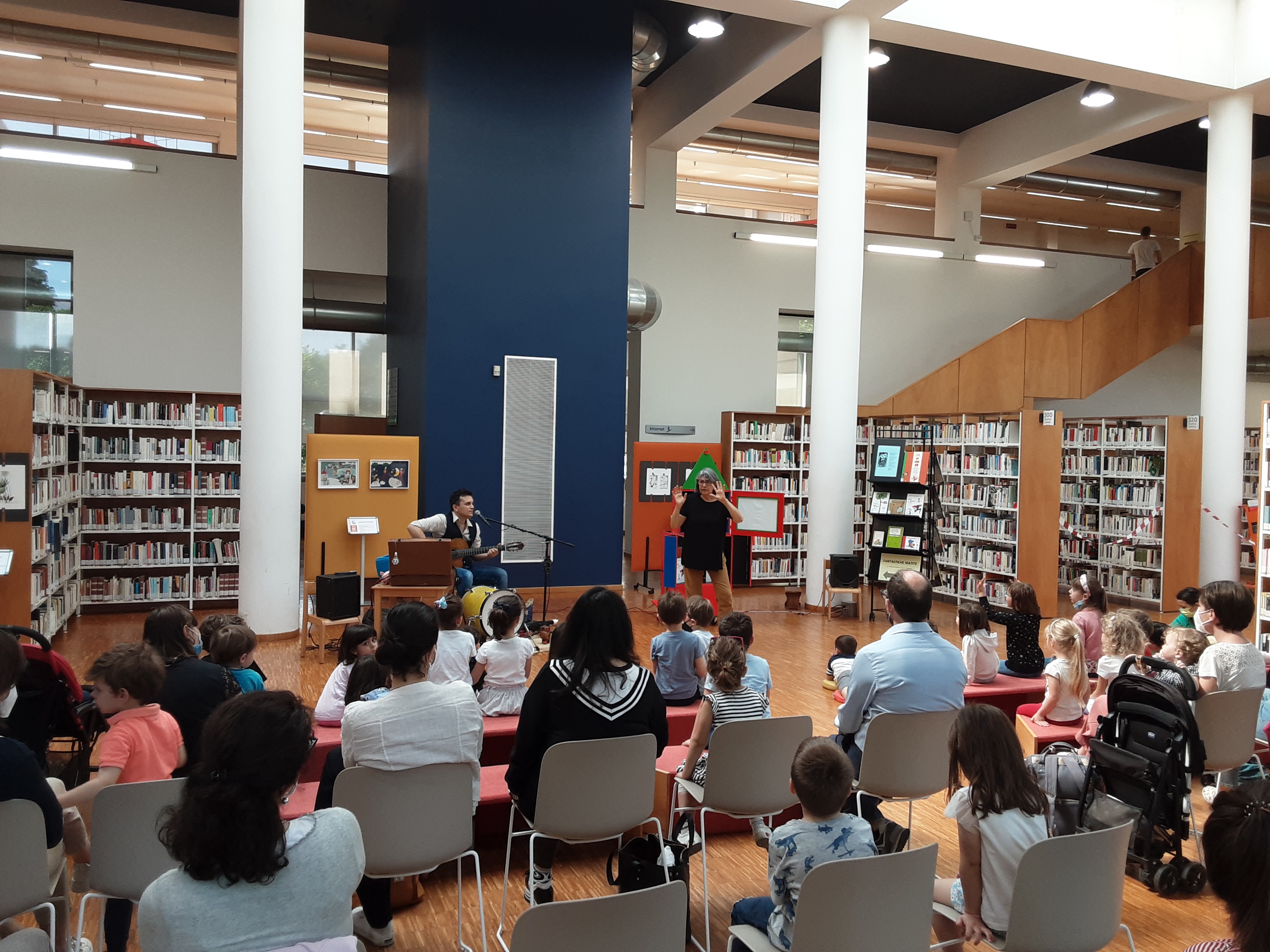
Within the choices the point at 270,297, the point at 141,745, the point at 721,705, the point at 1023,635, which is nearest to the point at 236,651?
the point at 141,745

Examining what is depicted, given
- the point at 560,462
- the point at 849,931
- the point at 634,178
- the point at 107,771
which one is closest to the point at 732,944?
the point at 849,931

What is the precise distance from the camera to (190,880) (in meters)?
1.87

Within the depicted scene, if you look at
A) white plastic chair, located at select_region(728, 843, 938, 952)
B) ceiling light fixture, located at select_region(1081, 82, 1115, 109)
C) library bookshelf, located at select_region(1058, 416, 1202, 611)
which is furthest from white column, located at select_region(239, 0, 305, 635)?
ceiling light fixture, located at select_region(1081, 82, 1115, 109)

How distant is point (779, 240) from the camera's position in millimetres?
14133

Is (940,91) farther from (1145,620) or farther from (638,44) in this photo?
(1145,620)

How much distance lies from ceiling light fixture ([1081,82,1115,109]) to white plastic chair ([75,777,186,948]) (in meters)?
13.2

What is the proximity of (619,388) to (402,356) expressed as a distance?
2.61 metres

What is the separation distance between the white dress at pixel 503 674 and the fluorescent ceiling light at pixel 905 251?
1131 centimetres

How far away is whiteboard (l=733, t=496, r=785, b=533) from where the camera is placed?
11180 mm

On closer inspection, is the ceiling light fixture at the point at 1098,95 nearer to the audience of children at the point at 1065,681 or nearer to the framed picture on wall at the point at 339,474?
the audience of children at the point at 1065,681

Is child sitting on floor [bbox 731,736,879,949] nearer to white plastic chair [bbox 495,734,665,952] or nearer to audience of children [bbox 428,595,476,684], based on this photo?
white plastic chair [bbox 495,734,665,952]

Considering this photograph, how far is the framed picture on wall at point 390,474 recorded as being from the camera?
960 centimetres

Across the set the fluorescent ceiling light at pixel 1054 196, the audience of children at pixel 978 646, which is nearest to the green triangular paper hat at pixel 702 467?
the audience of children at pixel 978 646

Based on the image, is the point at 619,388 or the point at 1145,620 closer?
the point at 1145,620
